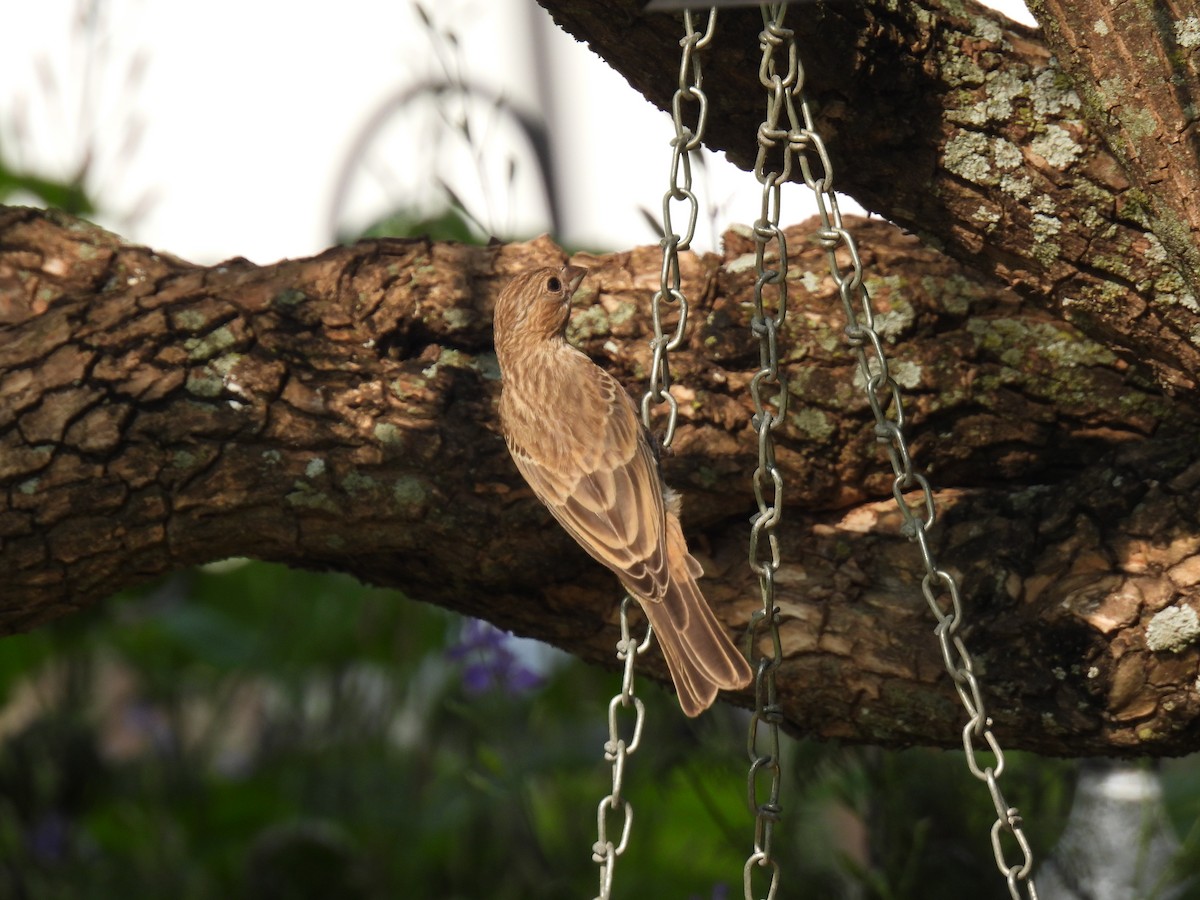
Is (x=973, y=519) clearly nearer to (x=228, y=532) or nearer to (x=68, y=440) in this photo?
(x=228, y=532)

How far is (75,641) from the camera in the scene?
475 centimetres

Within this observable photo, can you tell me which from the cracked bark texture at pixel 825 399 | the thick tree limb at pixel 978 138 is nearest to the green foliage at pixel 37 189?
the cracked bark texture at pixel 825 399

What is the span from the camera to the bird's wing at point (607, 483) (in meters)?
2.43

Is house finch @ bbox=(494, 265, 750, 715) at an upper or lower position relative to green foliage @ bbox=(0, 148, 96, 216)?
lower

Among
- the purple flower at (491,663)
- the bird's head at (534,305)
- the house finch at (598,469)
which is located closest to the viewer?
the house finch at (598,469)

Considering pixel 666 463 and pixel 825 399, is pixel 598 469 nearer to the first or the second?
pixel 666 463

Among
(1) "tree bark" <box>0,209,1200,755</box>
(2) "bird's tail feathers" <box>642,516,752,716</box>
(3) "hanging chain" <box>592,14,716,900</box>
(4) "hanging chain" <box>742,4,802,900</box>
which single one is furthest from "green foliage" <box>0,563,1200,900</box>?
(3) "hanging chain" <box>592,14,716,900</box>

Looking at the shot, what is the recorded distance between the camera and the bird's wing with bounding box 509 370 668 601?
7.98ft

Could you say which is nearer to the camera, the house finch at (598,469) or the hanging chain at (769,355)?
the hanging chain at (769,355)

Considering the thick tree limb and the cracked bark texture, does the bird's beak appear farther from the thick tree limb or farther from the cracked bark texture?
the thick tree limb

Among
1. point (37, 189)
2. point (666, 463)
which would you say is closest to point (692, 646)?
point (666, 463)

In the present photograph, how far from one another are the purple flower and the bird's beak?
4.19ft

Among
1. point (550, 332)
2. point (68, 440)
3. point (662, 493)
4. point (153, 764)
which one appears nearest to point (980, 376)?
point (662, 493)

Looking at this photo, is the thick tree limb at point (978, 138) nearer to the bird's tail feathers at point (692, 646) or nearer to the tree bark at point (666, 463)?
the tree bark at point (666, 463)
